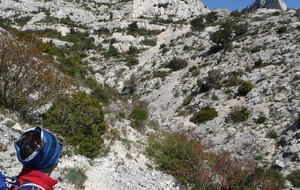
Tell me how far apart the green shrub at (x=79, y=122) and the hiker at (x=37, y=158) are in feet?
22.8

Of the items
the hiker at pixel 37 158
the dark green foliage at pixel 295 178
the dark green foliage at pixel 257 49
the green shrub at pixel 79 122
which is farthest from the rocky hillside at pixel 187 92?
the hiker at pixel 37 158

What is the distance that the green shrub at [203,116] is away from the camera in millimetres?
18750

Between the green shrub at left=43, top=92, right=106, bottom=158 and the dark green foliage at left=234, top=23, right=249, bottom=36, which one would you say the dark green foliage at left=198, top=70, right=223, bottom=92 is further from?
the green shrub at left=43, top=92, right=106, bottom=158

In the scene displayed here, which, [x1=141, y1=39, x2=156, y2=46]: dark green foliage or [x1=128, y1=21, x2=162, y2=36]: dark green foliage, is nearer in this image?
[x1=141, y1=39, x2=156, y2=46]: dark green foliage

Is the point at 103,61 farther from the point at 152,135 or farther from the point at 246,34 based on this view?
the point at 152,135

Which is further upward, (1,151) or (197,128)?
(1,151)

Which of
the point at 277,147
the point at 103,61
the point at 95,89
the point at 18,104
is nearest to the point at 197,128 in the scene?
the point at 277,147

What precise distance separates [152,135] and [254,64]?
1598 cm

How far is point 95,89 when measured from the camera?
1627cm

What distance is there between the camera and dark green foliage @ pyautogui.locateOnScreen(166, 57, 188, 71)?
104ft

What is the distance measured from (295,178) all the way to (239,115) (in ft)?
23.4

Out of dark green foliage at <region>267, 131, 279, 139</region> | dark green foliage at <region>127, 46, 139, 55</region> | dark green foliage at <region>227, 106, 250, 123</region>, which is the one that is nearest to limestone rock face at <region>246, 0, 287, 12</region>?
dark green foliage at <region>127, 46, 139, 55</region>

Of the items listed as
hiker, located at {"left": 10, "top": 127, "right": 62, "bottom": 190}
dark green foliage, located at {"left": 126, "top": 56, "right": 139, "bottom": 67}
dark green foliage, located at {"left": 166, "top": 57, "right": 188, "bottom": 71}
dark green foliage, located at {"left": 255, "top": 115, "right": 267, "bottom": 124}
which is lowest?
dark green foliage, located at {"left": 126, "top": 56, "right": 139, "bottom": 67}

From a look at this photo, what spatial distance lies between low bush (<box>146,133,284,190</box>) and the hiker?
7583 mm
